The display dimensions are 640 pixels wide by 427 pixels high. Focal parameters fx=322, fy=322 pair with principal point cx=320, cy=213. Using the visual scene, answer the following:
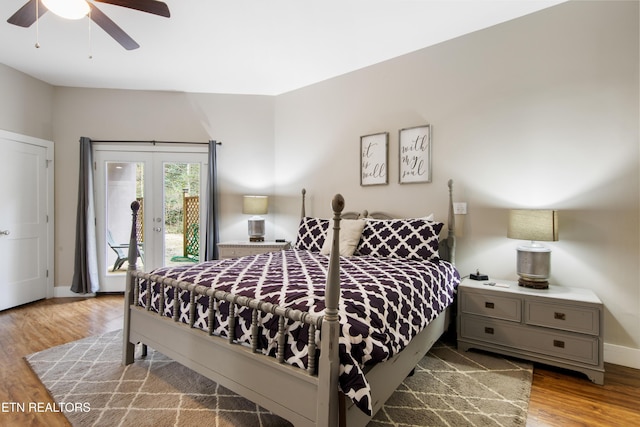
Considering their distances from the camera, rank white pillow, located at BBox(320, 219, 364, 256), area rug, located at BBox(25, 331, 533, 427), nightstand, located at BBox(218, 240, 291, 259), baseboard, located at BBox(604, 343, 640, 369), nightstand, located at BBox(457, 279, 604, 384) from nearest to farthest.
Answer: area rug, located at BBox(25, 331, 533, 427) → nightstand, located at BBox(457, 279, 604, 384) → baseboard, located at BBox(604, 343, 640, 369) → white pillow, located at BBox(320, 219, 364, 256) → nightstand, located at BBox(218, 240, 291, 259)

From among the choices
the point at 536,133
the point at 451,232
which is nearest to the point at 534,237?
the point at 451,232

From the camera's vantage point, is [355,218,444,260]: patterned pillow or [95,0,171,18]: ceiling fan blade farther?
[355,218,444,260]: patterned pillow

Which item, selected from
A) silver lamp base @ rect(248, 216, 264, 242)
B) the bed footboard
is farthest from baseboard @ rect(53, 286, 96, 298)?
the bed footboard

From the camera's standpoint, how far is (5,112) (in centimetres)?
367

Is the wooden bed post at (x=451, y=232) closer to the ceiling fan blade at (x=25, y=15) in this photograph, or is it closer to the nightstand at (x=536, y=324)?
the nightstand at (x=536, y=324)

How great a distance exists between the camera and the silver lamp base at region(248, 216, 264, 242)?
4250 mm

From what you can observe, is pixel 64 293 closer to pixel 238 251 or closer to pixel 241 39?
pixel 238 251

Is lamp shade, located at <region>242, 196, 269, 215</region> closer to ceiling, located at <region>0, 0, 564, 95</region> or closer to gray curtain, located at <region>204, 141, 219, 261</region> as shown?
gray curtain, located at <region>204, 141, 219, 261</region>

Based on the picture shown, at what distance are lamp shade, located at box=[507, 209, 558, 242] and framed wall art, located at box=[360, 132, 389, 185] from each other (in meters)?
1.39

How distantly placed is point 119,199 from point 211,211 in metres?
1.29

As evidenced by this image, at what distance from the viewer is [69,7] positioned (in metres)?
1.90

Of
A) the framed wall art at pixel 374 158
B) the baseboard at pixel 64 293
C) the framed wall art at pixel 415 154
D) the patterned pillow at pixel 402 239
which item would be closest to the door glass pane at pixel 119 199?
the baseboard at pixel 64 293

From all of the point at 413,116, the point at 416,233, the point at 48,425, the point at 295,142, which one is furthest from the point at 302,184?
the point at 48,425

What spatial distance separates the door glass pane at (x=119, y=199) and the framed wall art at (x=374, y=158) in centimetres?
299
